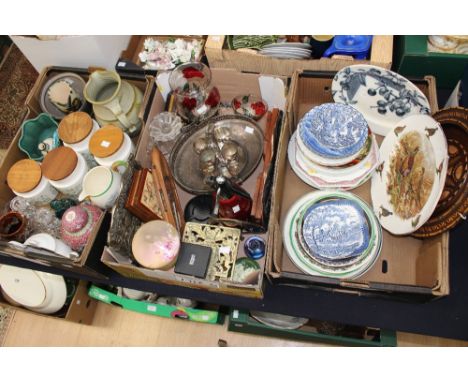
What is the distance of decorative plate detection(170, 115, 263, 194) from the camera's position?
1.37 m

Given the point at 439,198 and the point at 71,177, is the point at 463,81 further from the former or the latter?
the point at 71,177

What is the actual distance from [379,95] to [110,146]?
0.87m

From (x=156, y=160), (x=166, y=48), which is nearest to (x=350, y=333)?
(x=156, y=160)

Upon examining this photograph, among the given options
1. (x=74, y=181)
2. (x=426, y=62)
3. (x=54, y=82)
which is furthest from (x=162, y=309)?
(x=426, y=62)

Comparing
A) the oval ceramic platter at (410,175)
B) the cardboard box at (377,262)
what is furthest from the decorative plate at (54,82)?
the oval ceramic platter at (410,175)

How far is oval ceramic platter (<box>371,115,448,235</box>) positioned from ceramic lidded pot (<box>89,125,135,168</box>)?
79 cm

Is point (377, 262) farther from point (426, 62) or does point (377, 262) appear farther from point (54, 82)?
point (54, 82)

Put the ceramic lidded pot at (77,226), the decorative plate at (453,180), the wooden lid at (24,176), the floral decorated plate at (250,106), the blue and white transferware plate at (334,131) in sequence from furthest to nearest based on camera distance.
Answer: the floral decorated plate at (250,106), the wooden lid at (24,176), the ceramic lidded pot at (77,226), the blue and white transferware plate at (334,131), the decorative plate at (453,180)

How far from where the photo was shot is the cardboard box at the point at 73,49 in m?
1.55

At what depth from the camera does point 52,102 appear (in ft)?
5.05

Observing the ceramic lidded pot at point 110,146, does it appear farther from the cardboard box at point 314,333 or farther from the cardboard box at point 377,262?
the cardboard box at point 314,333

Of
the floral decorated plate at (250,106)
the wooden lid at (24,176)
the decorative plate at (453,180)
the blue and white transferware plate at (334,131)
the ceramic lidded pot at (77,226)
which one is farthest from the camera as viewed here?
the floral decorated plate at (250,106)

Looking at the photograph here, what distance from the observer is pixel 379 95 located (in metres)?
1.31

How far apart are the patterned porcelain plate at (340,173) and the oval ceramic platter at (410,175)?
0.15 ft
